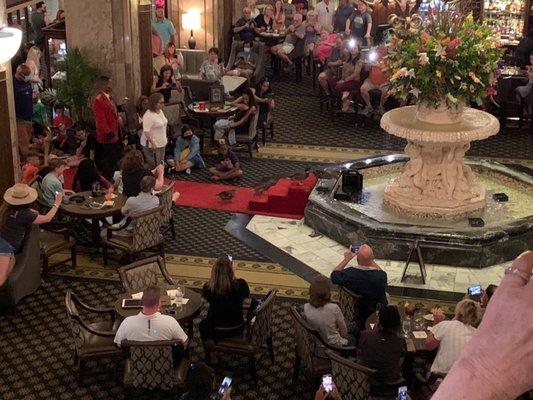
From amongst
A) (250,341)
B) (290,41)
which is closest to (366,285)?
(250,341)

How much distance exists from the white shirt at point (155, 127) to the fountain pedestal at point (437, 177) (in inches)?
125

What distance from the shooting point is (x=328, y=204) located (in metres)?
9.61

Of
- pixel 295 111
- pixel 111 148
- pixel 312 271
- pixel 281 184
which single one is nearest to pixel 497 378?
pixel 312 271

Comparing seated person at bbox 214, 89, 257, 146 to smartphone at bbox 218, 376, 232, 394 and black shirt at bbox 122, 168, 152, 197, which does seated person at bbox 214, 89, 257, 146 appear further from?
smartphone at bbox 218, 376, 232, 394

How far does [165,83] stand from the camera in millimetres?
13586

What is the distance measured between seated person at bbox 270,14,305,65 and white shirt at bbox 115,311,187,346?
12.5 metres

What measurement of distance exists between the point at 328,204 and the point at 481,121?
6.33 ft

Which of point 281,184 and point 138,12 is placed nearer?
point 281,184

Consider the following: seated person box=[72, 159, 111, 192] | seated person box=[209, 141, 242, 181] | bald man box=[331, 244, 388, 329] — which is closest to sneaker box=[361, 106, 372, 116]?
seated person box=[209, 141, 242, 181]

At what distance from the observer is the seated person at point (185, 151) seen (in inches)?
466

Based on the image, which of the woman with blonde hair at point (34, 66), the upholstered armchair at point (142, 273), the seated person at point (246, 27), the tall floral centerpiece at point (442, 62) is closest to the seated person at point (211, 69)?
the seated person at point (246, 27)

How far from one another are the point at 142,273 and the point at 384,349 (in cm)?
261

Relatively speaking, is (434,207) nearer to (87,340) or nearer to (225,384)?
(87,340)

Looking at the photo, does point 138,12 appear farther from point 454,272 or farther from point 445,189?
point 454,272
